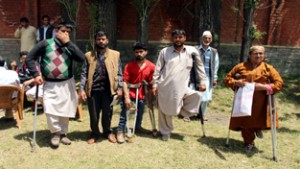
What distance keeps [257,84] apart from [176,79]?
1209mm

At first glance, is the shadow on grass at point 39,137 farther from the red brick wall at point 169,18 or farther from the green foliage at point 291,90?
the red brick wall at point 169,18

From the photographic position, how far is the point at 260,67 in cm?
470

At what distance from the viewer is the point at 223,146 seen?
5141mm

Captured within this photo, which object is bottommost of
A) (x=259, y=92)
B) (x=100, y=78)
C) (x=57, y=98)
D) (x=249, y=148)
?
(x=249, y=148)

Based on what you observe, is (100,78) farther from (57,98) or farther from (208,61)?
(208,61)

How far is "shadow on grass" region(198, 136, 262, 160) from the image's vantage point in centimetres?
486

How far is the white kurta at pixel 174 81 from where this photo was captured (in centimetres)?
A: 501

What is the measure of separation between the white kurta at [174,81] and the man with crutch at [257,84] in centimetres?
67

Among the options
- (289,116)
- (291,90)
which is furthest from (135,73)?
(291,90)

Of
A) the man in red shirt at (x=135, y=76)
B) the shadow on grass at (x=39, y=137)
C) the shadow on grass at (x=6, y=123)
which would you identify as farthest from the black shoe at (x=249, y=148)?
the shadow on grass at (x=6, y=123)

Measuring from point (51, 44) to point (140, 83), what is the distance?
1.53m

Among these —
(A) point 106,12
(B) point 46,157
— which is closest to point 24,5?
(A) point 106,12

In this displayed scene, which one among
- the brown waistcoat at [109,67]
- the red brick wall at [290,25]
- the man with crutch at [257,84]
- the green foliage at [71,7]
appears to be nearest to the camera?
the man with crutch at [257,84]

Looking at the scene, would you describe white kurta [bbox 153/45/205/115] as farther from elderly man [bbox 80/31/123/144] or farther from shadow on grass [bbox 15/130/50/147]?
shadow on grass [bbox 15/130/50/147]
